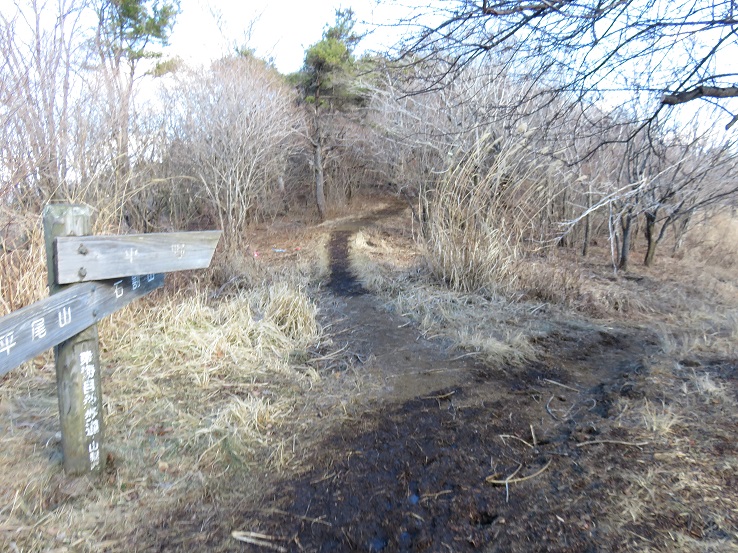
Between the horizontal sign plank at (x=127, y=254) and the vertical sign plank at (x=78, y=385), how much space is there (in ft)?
0.46

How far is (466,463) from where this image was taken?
3289mm

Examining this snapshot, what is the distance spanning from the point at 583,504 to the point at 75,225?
9.60 ft

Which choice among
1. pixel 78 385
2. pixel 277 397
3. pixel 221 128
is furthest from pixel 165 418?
pixel 221 128

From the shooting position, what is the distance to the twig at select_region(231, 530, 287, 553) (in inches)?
103

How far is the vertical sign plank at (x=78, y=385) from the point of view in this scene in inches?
107

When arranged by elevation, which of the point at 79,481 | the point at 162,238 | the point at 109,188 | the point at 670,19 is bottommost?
the point at 79,481

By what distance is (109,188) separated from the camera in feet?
21.3

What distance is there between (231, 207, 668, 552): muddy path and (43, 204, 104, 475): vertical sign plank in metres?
0.99

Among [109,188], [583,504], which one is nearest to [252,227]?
[109,188]

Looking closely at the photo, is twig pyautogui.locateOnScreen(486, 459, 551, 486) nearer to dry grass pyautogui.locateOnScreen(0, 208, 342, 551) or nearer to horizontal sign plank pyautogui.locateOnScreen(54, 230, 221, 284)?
dry grass pyautogui.locateOnScreen(0, 208, 342, 551)

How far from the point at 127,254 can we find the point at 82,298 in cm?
32

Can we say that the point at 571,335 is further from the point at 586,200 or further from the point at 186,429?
the point at 586,200

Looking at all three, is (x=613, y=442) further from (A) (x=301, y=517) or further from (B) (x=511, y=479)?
(A) (x=301, y=517)

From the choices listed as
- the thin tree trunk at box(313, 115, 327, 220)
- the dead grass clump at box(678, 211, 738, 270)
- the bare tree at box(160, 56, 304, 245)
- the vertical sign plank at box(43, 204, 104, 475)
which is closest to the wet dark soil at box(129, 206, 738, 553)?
the vertical sign plank at box(43, 204, 104, 475)
